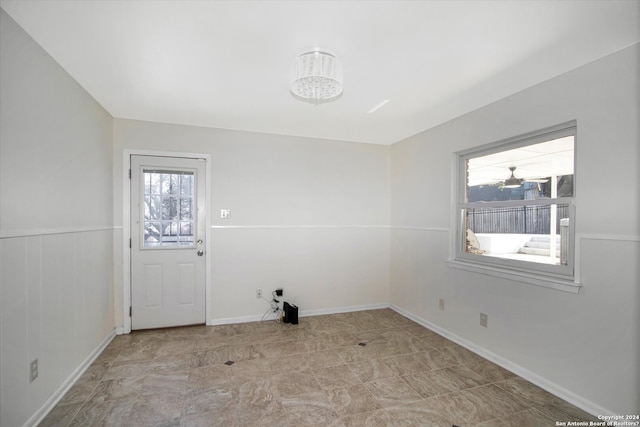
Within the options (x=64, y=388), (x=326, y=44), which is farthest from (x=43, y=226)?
(x=326, y=44)

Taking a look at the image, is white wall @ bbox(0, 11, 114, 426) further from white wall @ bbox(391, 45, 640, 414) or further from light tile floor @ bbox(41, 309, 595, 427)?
white wall @ bbox(391, 45, 640, 414)

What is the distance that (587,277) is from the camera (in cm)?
211

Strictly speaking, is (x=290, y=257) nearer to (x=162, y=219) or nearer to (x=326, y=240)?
(x=326, y=240)

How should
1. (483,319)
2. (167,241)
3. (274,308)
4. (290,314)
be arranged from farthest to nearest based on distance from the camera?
(274,308) < (290,314) < (167,241) < (483,319)

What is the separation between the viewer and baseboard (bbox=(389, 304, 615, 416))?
2.05 meters

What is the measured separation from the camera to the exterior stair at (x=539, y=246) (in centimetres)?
246

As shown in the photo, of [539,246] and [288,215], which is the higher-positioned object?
[288,215]

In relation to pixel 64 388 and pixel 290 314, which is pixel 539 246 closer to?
pixel 290 314

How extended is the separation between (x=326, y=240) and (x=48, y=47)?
326 centimetres

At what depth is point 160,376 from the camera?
2.51 metres

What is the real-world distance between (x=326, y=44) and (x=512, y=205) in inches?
85.4

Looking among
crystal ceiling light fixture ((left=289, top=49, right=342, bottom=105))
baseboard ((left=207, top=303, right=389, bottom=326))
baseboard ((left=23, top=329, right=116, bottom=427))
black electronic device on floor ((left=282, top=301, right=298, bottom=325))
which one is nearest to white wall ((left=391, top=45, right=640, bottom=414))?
baseboard ((left=207, top=303, right=389, bottom=326))

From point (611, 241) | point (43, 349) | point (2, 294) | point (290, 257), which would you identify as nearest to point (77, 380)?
point (43, 349)

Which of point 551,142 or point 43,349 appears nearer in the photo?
point 43,349
